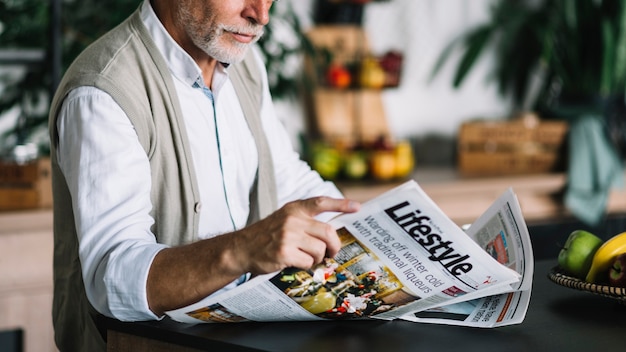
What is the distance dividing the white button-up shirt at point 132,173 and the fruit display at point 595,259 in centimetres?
67

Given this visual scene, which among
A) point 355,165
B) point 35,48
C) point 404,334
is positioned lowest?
point 355,165

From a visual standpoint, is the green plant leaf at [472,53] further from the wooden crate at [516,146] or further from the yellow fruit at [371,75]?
the yellow fruit at [371,75]

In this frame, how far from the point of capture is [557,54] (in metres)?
4.45

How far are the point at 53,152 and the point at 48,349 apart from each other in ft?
4.68

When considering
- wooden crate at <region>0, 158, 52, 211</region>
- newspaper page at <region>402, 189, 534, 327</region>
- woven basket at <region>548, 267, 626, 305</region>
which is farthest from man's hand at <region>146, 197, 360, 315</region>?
wooden crate at <region>0, 158, 52, 211</region>

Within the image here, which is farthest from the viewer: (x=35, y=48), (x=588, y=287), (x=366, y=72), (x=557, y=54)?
(x=557, y=54)

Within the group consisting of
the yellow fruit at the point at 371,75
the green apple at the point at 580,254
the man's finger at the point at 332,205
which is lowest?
the green apple at the point at 580,254

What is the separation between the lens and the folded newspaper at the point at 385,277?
1.35 meters

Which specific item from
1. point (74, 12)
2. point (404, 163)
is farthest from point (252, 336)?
point (404, 163)

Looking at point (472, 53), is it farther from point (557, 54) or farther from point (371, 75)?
point (371, 75)

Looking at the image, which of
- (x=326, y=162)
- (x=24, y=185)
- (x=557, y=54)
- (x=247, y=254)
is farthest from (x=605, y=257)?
(x=557, y=54)

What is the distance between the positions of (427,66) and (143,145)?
3123 millimetres

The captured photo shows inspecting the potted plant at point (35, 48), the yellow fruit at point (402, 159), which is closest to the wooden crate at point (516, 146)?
the yellow fruit at point (402, 159)

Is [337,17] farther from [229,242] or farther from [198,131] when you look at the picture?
[229,242]
